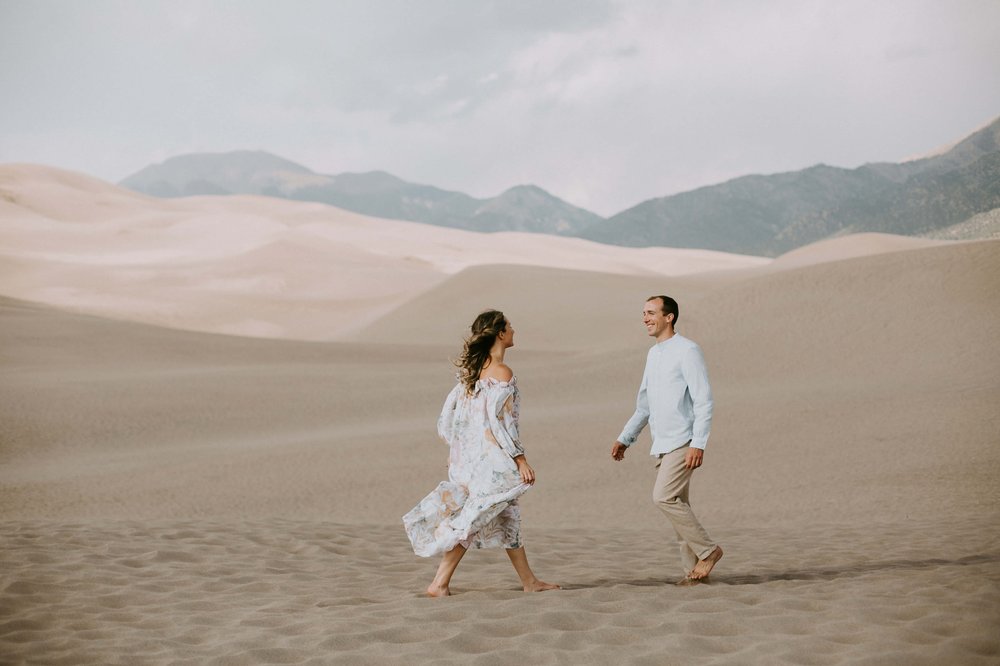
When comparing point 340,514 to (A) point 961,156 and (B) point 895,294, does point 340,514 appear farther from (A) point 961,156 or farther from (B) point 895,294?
(B) point 895,294

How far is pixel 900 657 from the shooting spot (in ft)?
14.3

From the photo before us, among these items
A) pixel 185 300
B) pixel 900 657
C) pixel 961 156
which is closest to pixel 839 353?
pixel 961 156

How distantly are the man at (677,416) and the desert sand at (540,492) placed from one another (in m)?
0.31

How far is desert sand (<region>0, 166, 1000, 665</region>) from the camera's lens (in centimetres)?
503

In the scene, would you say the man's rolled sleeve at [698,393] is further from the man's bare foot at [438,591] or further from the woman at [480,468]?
the man's bare foot at [438,591]

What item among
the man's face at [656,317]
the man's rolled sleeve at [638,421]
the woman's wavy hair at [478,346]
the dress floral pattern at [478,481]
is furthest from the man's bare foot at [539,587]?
the man's face at [656,317]

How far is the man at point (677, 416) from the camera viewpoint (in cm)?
565

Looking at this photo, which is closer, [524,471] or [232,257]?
[524,471]

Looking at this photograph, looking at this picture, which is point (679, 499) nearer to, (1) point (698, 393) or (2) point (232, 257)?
(1) point (698, 393)

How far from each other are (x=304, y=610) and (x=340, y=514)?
5549 millimetres

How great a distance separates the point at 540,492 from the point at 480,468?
6.41 m

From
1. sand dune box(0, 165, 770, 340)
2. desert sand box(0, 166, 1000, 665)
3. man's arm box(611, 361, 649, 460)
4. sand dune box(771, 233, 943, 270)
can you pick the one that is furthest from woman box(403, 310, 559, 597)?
sand dune box(771, 233, 943, 270)

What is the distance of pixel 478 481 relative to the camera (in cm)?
569

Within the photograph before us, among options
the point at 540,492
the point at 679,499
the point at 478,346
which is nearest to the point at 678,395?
the point at 679,499
